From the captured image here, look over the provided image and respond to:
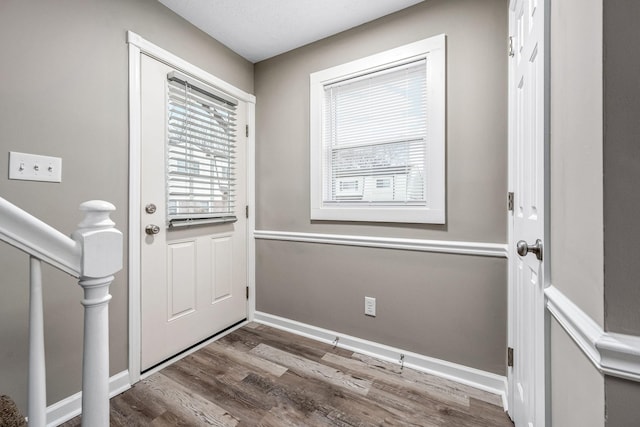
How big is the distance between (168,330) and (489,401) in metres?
2.02

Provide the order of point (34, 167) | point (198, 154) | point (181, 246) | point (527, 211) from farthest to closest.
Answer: point (198, 154) < point (181, 246) < point (34, 167) < point (527, 211)

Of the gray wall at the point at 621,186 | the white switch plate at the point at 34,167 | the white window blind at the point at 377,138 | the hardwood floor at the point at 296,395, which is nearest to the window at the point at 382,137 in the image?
the white window blind at the point at 377,138

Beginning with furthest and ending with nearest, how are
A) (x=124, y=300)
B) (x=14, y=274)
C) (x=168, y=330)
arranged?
(x=168, y=330) → (x=124, y=300) → (x=14, y=274)

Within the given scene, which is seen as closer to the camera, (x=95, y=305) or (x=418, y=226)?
(x=95, y=305)

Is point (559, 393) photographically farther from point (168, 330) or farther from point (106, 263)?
point (168, 330)

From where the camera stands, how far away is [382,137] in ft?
6.42

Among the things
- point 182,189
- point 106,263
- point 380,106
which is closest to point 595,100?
point 106,263

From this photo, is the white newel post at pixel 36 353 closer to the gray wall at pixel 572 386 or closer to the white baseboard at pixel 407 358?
the gray wall at pixel 572 386

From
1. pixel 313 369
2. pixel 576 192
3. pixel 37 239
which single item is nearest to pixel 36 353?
pixel 37 239

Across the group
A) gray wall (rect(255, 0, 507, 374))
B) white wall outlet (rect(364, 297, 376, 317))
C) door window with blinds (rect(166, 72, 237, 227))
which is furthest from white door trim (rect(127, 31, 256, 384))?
white wall outlet (rect(364, 297, 376, 317))

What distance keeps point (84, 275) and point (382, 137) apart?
5.91 feet

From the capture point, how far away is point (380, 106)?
6.48 feet

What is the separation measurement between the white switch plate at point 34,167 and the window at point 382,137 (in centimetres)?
152

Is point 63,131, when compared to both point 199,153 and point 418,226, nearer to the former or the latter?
point 199,153
